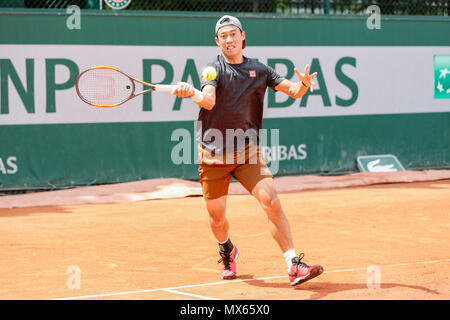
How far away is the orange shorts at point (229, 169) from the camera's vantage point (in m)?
5.54

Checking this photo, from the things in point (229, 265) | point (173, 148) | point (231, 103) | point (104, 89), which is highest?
point (104, 89)

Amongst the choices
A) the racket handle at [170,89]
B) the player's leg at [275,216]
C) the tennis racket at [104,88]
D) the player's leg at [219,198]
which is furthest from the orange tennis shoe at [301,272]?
the tennis racket at [104,88]

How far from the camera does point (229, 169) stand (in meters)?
5.64

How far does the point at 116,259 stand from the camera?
6.57m

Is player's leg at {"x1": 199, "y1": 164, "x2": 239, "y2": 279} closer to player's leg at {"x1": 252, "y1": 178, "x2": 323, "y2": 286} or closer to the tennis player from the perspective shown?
the tennis player

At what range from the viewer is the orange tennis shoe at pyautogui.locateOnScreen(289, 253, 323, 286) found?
5.16 metres

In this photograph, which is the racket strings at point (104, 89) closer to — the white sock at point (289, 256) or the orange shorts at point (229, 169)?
the orange shorts at point (229, 169)

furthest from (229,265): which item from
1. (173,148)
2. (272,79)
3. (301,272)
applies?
(173,148)

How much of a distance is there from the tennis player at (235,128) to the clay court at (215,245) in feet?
1.64

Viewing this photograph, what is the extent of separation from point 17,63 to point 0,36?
0.44 meters

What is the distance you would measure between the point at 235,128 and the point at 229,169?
0.31 m

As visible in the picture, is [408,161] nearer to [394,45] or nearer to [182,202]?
[394,45]

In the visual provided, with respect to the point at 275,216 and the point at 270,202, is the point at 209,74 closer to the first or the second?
the point at 270,202

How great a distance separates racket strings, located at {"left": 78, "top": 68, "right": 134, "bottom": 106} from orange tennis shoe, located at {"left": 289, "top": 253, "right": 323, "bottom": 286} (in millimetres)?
1844
